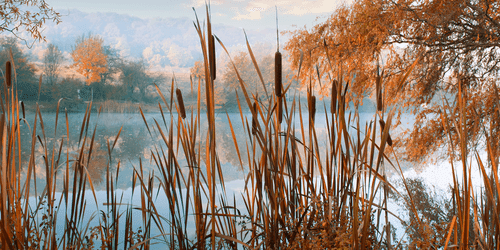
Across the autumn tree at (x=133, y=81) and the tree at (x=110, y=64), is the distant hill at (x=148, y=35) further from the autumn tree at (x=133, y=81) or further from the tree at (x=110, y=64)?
the autumn tree at (x=133, y=81)

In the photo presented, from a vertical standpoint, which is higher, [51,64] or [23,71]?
[51,64]

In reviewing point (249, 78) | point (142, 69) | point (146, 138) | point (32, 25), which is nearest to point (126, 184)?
point (32, 25)

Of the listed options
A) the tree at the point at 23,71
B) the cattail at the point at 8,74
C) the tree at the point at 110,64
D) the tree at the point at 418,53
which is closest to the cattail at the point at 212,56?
the cattail at the point at 8,74

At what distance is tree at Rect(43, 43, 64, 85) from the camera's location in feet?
51.3

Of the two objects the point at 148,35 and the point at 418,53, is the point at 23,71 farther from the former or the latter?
the point at 148,35

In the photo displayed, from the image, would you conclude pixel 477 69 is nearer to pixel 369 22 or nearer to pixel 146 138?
pixel 369 22

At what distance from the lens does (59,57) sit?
56.4 feet

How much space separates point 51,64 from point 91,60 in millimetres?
2097

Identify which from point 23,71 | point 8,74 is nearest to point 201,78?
point 8,74

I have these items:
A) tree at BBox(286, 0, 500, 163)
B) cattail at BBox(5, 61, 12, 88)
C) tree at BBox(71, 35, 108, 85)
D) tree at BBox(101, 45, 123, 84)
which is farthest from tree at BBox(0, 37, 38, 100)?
cattail at BBox(5, 61, 12, 88)

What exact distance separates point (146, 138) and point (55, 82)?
7.55m

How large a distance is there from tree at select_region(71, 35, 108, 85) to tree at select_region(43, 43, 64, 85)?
0.88m

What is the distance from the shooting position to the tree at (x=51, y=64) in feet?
51.3

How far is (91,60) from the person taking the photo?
16.3m
